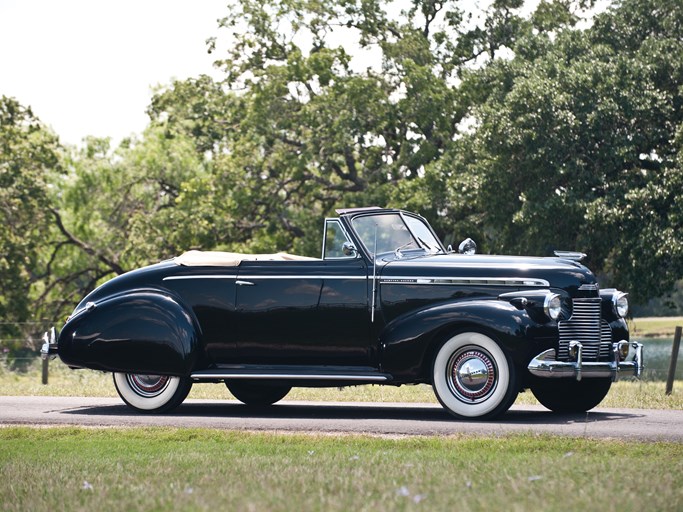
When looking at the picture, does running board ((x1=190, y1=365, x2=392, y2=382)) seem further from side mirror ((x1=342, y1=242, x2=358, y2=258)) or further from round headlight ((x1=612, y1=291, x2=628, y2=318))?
round headlight ((x1=612, y1=291, x2=628, y2=318))

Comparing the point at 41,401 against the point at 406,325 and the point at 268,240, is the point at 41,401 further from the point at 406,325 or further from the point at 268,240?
the point at 268,240

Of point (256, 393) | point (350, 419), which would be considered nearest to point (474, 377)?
point (350, 419)

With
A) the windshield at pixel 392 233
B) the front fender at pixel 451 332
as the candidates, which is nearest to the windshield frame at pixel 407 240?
the windshield at pixel 392 233

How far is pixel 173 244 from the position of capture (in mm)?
39000

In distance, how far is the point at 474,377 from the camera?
441 inches

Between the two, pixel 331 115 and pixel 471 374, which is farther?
pixel 331 115

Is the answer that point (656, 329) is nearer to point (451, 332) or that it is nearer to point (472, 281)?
point (472, 281)

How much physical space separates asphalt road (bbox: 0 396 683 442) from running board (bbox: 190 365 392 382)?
16.6 inches

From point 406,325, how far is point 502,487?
479 cm

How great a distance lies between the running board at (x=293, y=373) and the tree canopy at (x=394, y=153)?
17.3m

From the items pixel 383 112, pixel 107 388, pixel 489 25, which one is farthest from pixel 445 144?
pixel 107 388

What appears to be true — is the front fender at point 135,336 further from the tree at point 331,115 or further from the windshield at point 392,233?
the tree at point 331,115

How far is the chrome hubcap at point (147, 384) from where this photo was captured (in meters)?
12.8

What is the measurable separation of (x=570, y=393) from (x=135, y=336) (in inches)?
190
